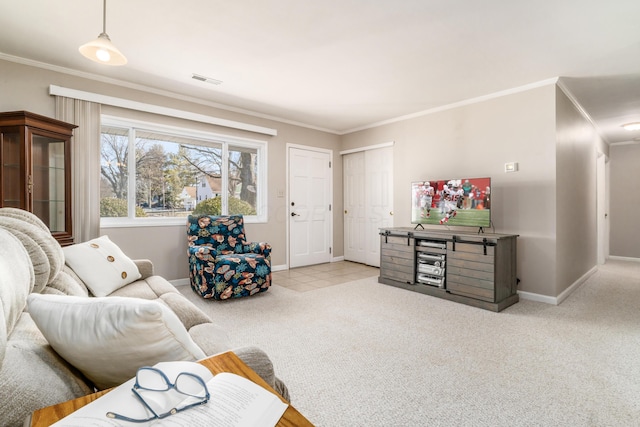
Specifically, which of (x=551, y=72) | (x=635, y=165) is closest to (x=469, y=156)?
(x=551, y=72)

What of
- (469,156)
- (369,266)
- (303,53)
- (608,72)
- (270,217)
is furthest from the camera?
(369,266)

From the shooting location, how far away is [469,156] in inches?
163

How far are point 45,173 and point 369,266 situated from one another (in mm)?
4466

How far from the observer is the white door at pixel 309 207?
535 centimetres

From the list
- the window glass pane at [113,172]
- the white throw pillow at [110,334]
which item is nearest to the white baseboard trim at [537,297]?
the white throw pillow at [110,334]

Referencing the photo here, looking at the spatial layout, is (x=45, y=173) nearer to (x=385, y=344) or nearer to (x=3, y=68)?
(x=3, y=68)

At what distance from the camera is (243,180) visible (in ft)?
16.0

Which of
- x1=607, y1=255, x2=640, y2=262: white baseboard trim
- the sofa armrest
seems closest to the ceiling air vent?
the sofa armrest

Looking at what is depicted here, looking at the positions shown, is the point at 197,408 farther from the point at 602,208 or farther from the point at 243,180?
the point at 602,208

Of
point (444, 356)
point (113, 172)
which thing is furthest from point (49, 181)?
point (444, 356)

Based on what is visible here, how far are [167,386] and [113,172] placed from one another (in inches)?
150

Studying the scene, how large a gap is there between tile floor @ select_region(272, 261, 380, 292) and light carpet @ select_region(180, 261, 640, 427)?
53 cm

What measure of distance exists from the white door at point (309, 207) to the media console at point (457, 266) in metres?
1.73

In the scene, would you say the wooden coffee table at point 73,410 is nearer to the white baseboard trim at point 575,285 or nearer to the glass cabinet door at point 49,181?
the glass cabinet door at point 49,181
